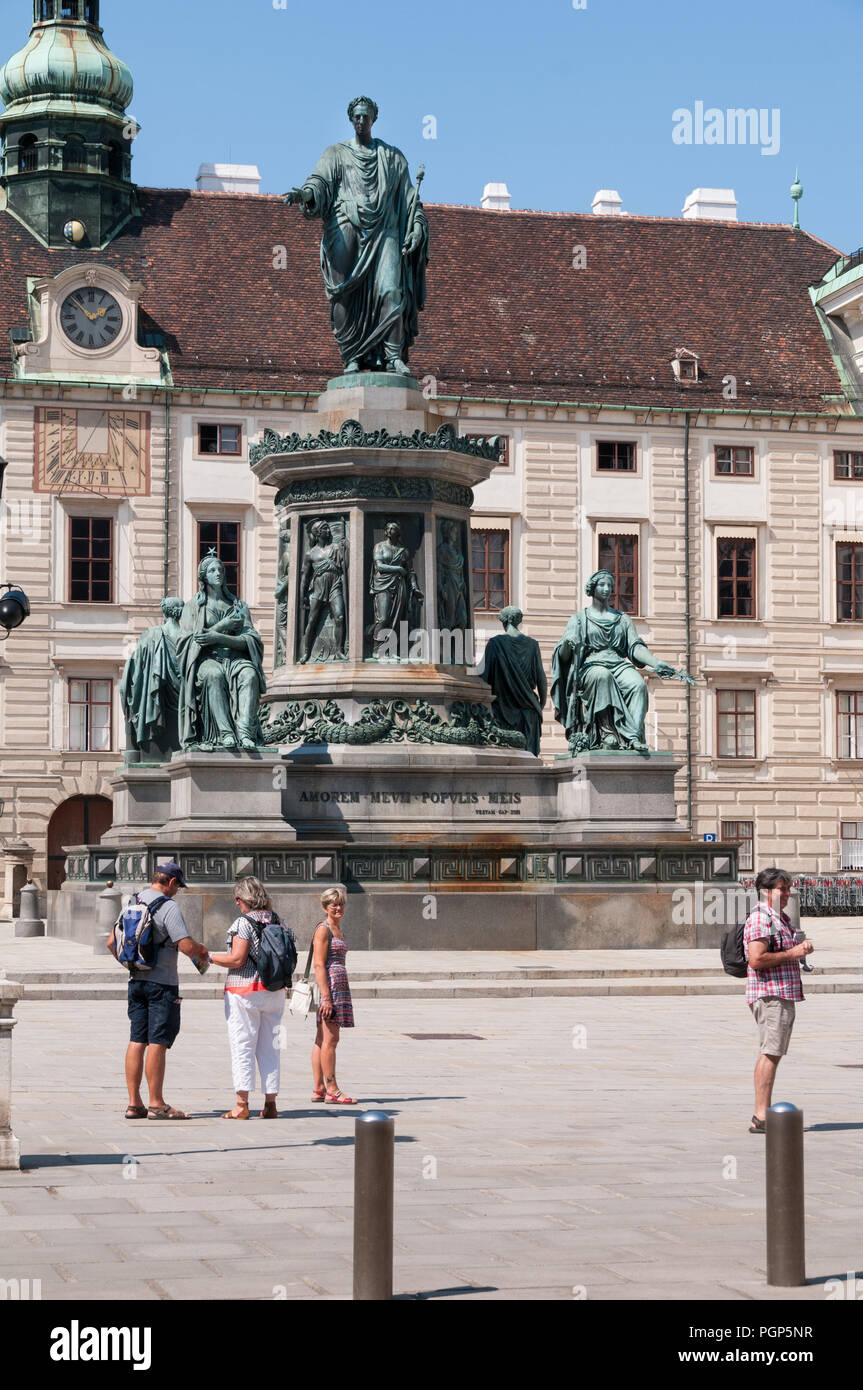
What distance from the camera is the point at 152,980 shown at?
14.8 meters

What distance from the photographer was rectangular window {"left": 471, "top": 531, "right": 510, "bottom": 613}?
64375 millimetres

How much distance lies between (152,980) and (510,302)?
177 ft

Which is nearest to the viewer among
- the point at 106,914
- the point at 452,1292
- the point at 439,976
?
the point at 452,1292

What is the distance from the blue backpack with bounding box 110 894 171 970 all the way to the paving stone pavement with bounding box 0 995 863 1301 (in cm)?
98

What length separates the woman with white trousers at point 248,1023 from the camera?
14.6 m

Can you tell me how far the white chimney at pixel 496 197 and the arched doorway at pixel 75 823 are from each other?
73.5 ft

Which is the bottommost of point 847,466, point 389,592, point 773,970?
point 773,970

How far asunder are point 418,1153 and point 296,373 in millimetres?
51836

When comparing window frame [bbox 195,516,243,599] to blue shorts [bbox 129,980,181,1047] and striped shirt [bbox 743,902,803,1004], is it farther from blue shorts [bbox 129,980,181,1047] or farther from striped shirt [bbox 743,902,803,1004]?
striped shirt [bbox 743,902,803,1004]

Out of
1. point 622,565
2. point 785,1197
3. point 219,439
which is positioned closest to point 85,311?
point 219,439

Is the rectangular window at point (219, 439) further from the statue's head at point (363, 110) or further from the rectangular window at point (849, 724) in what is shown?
the statue's head at point (363, 110)

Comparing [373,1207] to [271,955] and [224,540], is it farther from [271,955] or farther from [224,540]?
[224,540]

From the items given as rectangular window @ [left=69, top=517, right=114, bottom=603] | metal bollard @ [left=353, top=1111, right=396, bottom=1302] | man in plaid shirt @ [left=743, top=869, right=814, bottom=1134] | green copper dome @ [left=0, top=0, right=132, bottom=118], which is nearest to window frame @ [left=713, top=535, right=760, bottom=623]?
rectangular window @ [left=69, top=517, right=114, bottom=603]
